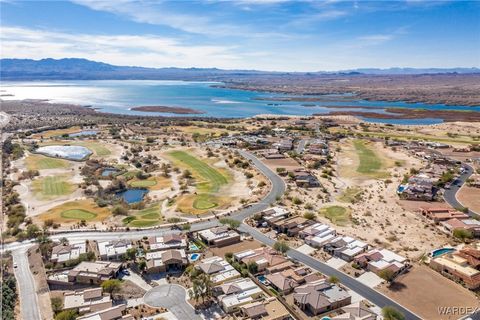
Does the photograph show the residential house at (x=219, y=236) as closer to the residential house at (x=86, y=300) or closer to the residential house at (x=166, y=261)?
the residential house at (x=166, y=261)

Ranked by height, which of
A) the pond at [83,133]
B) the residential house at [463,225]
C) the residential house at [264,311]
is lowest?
the residential house at [264,311]

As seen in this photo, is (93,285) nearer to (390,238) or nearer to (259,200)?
(259,200)

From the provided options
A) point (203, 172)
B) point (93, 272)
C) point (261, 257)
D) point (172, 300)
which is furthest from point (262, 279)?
point (203, 172)

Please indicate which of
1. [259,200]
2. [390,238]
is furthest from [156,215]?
[390,238]

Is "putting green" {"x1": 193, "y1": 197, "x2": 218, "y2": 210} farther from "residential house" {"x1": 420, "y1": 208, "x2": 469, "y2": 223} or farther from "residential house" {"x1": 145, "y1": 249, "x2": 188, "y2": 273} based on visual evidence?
"residential house" {"x1": 420, "y1": 208, "x2": 469, "y2": 223}

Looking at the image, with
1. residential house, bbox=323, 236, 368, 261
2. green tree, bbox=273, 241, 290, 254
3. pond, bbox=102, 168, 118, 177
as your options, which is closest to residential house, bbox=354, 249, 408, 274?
residential house, bbox=323, 236, 368, 261

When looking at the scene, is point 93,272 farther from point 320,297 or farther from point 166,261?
point 320,297

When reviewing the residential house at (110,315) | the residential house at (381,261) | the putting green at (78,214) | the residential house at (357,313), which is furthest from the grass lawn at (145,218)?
the residential house at (357,313)
